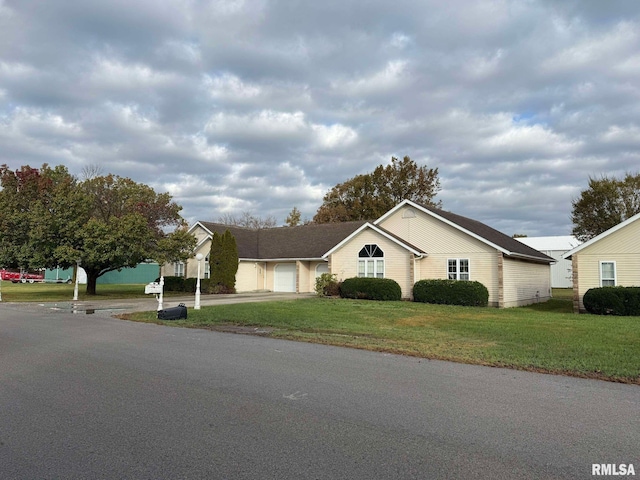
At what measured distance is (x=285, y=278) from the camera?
33.9 metres

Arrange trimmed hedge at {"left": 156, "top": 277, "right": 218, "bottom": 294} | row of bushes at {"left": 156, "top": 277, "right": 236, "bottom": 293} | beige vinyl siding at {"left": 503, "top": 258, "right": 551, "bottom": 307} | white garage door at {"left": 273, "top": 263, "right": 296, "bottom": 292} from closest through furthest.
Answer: beige vinyl siding at {"left": 503, "top": 258, "right": 551, "bottom": 307}
row of bushes at {"left": 156, "top": 277, "right": 236, "bottom": 293}
trimmed hedge at {"left": 156, "top": 277, "right": 218, "bottom": 294}
white garage door at {"left": 273, "top": 263, "right": 296, "bottom": 292}

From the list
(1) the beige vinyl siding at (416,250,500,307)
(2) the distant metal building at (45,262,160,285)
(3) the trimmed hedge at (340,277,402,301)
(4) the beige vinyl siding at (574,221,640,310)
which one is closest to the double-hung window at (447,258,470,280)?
(1) the beige vinyl siding at (416,250,500,307)

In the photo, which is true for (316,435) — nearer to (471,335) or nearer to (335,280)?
(471,335)

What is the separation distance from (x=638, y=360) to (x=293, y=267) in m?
26.0

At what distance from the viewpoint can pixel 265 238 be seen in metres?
37.4

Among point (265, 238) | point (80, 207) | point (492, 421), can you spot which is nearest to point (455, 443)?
point (492, 421)

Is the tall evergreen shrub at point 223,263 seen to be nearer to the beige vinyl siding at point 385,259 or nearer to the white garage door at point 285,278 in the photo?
the white garage door at point 285,278

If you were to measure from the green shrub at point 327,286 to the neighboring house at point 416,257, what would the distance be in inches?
35.4

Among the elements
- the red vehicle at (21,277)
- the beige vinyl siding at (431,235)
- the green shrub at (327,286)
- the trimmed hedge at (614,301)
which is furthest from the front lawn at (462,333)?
the red vehicle at (21,277)

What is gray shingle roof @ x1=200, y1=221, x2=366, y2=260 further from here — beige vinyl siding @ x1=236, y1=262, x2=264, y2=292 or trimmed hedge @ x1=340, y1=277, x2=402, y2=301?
trimmed hedge @ x1=340, y1=277, x2=402, y2=301

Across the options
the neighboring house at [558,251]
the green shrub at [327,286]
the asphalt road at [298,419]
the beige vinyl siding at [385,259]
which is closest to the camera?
the asphalt road at [298,419]

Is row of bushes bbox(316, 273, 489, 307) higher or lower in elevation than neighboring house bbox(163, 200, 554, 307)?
lower

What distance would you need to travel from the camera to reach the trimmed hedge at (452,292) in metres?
22.9

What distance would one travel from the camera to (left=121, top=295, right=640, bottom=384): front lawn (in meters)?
8.77
